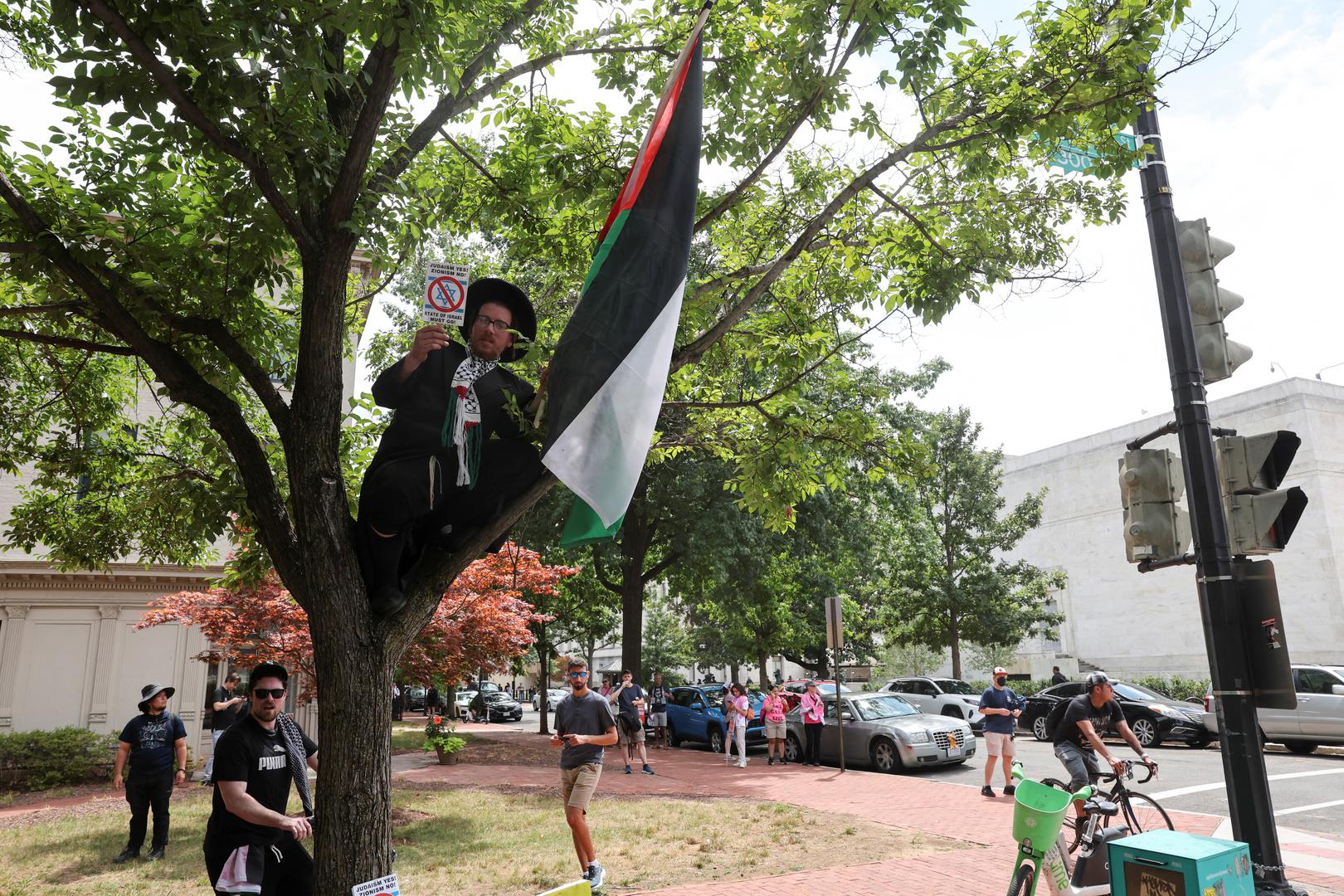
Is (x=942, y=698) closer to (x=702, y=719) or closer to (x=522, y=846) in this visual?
(x=702, y=719)

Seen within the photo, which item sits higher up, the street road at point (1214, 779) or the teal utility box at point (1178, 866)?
the teal utility box at point (1178, 866)

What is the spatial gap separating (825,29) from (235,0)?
3537mm

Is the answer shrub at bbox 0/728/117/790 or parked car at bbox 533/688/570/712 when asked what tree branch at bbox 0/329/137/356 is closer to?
shrub at bbox 0/728/117/790

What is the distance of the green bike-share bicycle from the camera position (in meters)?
5.03

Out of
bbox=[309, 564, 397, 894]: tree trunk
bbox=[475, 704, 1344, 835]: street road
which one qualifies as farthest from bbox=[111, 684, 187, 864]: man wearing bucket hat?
bbox=[475, 704, 1344, 835]: street road

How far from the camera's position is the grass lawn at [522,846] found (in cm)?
820

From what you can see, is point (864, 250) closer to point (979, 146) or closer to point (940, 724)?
point (979, 146)

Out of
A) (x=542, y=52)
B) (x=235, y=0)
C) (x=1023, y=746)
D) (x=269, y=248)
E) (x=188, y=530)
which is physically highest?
(x=542, y=52)

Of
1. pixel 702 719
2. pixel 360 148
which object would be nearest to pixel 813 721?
pixel 702 719

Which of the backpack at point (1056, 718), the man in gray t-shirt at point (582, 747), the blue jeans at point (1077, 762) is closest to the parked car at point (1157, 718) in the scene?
the backpack at point (1056, 718)

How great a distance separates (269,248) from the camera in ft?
19.7

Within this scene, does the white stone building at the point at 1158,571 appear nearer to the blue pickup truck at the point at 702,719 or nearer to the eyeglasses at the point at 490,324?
the blue pickup truck at the point at 702,719

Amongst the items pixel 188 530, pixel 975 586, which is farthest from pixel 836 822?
pixel 975 586

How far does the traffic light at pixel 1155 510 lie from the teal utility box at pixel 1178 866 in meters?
1.99
